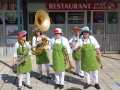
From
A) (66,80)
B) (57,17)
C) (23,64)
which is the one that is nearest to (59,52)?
(23,64)

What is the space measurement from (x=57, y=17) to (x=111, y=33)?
9.58 feet

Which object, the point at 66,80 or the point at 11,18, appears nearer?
the point at 66,80

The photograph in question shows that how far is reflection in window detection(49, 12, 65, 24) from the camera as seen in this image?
1141 cm

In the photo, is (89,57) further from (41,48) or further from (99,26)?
(99,26)

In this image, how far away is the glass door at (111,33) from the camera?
468 inches

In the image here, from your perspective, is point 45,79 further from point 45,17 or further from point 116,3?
point 116,3

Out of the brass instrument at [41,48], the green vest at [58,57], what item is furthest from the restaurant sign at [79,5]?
the green vest at [58,57]

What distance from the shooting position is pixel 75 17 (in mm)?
11523

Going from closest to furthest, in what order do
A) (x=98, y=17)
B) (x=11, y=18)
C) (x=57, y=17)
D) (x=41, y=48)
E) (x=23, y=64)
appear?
(x=23, y=64), (x=41, y=48), (x=11, y=18), (x=57, y=17), (x=98, y=17)

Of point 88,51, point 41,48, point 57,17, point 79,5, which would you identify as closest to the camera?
point 88,51

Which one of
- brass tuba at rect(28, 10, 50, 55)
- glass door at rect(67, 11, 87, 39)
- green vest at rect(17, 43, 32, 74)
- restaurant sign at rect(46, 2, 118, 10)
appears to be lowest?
green vest at rect(17, 43, 32, 74)

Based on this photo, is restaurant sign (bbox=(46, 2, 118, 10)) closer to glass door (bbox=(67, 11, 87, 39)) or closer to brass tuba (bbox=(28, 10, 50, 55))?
glass door (bbox=(67, 11, 87, 39))

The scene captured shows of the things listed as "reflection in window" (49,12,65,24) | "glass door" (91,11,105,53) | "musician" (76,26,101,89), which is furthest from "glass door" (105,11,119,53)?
"musician" (76,26,101,89)

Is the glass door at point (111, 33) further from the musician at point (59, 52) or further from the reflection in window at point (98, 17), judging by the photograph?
the musician at point (59, 52)
